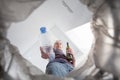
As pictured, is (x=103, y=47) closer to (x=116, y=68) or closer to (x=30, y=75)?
(x=116, y=68)

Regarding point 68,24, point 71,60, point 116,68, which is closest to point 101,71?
point 116,68

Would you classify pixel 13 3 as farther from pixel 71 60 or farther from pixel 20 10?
pixel 71 60

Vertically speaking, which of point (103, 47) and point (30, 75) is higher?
point (103, 47)

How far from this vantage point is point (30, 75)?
2.60 feet

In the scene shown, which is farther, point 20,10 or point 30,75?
point 20,10

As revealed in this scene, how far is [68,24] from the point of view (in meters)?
1.06

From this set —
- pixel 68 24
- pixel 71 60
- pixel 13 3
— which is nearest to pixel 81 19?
pixel 68 24

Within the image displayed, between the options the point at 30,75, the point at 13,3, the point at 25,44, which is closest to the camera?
the point at 30,75

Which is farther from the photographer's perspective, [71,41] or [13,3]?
[71,41]

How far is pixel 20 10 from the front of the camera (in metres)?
0.93

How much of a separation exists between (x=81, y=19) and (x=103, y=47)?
0.25 meters

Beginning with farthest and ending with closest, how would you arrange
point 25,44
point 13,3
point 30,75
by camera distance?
1. point 25,44
2. point 13,3
3. point 30,75

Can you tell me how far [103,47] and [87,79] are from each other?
0.11 m

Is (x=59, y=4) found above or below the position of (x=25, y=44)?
above
